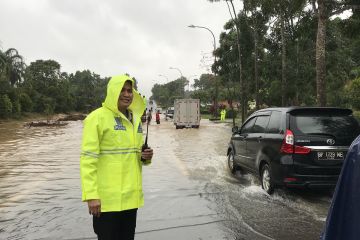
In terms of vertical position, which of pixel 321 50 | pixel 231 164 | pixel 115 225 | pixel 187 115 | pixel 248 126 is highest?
pixel 321 50

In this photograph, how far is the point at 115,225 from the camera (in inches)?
151

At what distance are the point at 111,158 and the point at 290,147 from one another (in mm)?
4675

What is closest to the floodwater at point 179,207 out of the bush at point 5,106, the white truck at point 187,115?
the white truck at point 187,115

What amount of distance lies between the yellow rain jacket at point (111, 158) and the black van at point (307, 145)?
443cm

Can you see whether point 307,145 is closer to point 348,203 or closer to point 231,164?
point 231,164

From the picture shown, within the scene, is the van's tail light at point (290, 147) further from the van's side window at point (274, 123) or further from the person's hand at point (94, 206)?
the person's hand at point (94, 206)

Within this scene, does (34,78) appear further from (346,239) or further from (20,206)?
(346,239)

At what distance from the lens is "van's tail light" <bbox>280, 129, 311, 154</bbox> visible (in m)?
7.74

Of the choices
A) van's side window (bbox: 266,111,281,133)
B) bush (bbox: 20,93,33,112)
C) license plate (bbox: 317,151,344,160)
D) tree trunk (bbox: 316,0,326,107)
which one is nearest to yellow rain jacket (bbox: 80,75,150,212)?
license plate (bbox: 317,151,344,160)

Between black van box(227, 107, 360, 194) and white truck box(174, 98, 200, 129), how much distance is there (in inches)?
1177

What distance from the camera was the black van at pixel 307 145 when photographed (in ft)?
25.4

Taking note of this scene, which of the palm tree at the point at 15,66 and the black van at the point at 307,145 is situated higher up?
the palm tree at the point at 15,66

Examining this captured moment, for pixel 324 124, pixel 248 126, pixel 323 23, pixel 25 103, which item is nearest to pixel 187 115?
pixel 323 23

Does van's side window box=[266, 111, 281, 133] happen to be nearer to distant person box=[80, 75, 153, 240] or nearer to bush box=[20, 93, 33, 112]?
distant person box=[80, 75, 153, 240]
